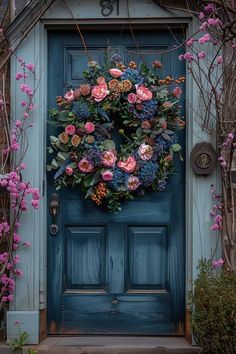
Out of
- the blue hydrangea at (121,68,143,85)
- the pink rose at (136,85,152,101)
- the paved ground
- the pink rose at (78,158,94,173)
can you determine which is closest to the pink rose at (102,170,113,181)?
the pink rose at (78,158,94,173)

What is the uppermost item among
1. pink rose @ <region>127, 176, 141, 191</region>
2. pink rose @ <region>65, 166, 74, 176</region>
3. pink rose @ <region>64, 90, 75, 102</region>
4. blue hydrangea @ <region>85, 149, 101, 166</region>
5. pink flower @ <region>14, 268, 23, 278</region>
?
pink rose @ <region>64, 90, 75, 102</region>

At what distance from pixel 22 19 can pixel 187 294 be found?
243 centimetres

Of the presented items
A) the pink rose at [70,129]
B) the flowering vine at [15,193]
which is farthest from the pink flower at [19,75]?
the pink rose at [70,129]

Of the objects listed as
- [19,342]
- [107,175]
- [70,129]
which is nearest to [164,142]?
[107,175]

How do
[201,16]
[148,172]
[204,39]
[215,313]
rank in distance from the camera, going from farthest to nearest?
[148,172] → [201,16] → [204,39] → [215,313]

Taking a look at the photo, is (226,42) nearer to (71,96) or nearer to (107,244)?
(71,96)

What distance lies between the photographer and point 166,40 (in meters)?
5.25

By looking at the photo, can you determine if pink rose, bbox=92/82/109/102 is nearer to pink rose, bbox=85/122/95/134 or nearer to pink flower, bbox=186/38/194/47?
pink rose, bbox=85/122/95/134

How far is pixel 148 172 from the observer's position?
16.3 ft

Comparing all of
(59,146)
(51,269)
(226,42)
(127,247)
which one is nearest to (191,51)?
(226,42)

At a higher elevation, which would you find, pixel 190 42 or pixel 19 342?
pixel 190 42

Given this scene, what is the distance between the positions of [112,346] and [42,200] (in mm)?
1222

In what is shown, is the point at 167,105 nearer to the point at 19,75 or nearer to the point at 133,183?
the point at 133,183

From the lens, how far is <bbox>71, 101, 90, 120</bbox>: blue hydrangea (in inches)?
196
